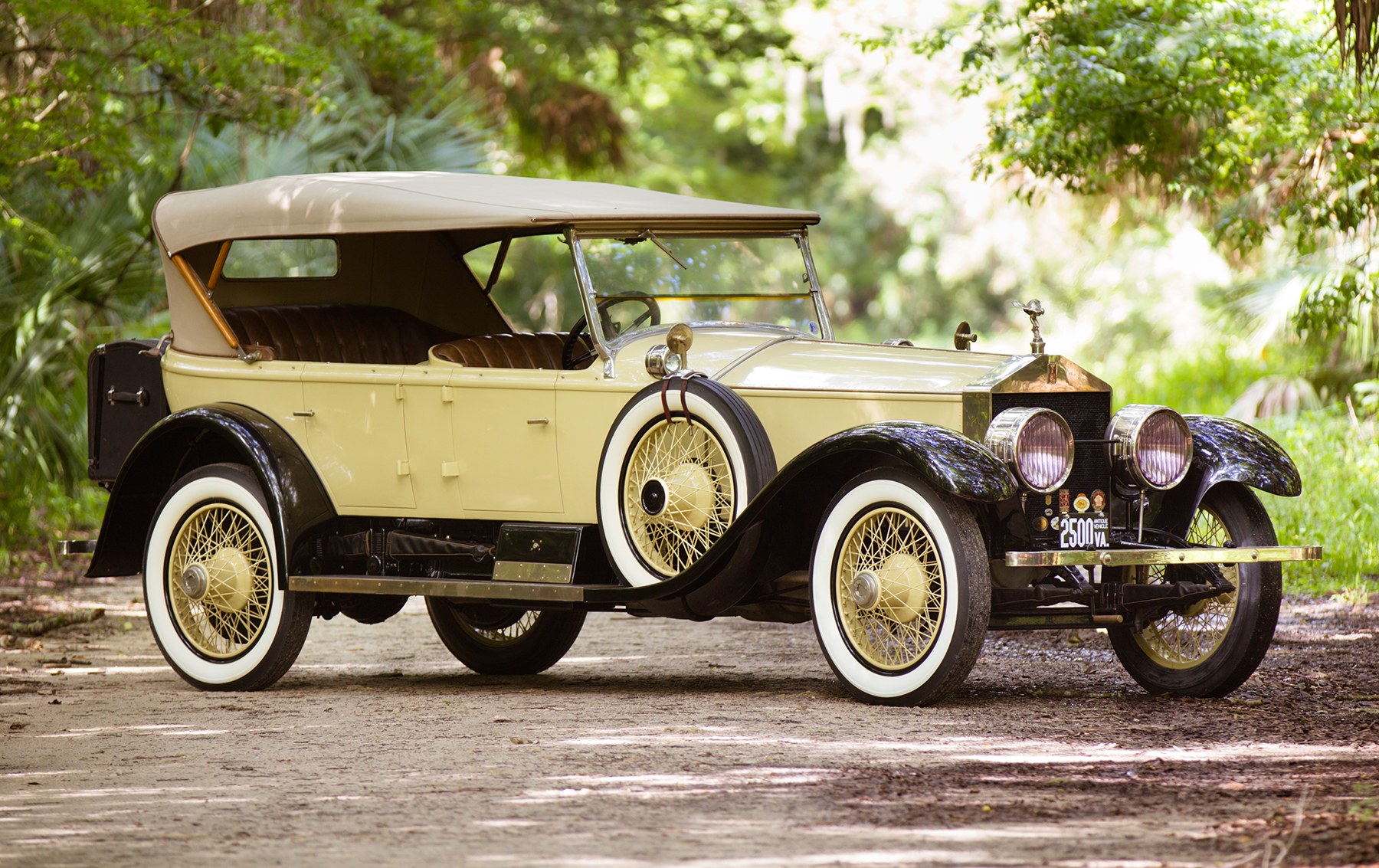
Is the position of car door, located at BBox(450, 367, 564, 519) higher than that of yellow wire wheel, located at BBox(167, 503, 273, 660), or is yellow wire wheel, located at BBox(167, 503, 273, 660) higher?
car door, located at BBox(450, 367, 564, 519)

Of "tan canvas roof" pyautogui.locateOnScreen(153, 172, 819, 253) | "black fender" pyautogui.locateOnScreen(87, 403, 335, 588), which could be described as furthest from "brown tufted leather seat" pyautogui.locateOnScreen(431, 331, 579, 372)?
"black fender" pyautogui.locateOnScreen(87, 403, 335, 588)

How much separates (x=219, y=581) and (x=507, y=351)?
1573 mm

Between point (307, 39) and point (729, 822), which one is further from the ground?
point (307, 39)

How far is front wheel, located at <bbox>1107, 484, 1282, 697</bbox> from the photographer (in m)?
6.21

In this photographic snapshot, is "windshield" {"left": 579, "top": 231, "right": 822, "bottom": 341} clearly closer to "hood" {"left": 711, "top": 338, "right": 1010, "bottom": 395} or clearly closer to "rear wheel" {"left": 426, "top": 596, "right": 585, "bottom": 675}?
"hood" {"left": 711, "top": 338, "right": 1010, "bottom": 395}

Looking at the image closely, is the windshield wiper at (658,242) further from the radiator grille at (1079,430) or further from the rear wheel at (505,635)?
the radiator grille at (1079,430)

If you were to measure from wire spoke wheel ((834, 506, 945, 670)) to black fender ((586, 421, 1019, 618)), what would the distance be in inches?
9.7

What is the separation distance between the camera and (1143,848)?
155 inches

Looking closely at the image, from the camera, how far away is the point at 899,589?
5.90 m

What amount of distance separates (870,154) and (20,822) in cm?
2683

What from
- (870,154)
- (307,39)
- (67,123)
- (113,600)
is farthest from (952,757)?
(870,154)

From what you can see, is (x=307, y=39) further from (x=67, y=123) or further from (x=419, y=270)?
(x=419, y=270)

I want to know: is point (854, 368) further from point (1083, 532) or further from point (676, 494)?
point (1083, 532)

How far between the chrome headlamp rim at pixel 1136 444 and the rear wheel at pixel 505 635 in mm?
2640
